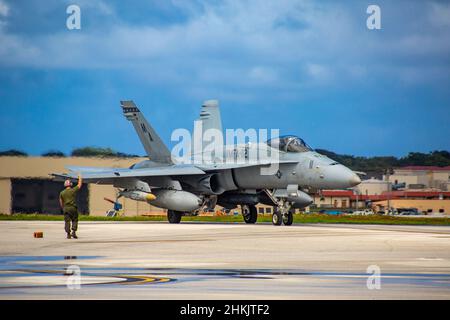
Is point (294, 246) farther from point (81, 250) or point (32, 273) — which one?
point (32, 273)

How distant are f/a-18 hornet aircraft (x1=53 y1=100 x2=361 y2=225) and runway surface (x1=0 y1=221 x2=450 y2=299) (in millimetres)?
8261

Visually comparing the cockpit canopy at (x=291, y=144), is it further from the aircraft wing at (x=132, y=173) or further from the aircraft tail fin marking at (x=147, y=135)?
the aircraft tail fin marking at (x=147, y=135)

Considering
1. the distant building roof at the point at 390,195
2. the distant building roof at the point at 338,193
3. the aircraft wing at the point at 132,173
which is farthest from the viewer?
the distant building roof at the point at 338,193

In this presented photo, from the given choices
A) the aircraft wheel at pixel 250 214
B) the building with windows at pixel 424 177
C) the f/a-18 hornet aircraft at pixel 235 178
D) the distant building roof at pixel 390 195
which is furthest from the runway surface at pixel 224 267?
the building with windows at pixel 424 177

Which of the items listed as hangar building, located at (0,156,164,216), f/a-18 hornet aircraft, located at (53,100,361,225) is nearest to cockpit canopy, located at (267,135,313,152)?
f/a-18 hornet aircraft, located at (53,100,361,225)

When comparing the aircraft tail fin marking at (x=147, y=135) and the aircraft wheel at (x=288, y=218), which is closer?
the aircraft wheel at (x=288, y=218)

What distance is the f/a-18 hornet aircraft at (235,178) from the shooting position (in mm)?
31828

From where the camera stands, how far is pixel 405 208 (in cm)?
9994

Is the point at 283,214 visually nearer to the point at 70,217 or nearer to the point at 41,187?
the point at 70,217

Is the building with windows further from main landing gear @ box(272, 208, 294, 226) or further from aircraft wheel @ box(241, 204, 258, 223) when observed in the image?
main landing gear @ box(272, 208, 294, 226)

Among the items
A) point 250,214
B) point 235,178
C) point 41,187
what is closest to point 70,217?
point 235,178

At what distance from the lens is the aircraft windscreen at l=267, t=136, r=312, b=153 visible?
32438mm
